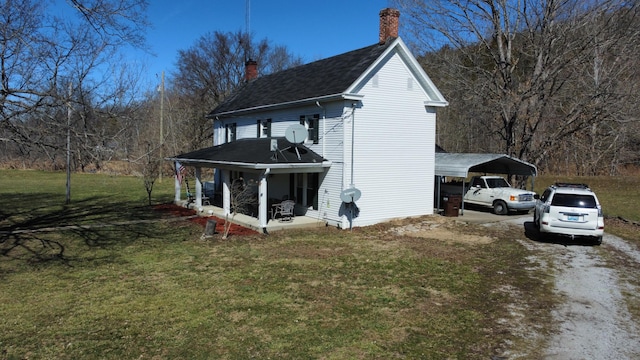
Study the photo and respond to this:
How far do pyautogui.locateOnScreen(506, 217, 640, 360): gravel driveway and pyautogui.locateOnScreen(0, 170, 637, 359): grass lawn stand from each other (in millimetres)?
430

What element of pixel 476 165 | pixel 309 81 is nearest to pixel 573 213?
pixel 476 165

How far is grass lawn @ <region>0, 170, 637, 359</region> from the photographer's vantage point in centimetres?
680

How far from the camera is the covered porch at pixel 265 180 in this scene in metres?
16.4

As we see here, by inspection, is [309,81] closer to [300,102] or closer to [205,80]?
[300,102]

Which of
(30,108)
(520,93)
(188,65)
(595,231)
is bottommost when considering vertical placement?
(595,231)

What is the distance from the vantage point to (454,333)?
7344mm

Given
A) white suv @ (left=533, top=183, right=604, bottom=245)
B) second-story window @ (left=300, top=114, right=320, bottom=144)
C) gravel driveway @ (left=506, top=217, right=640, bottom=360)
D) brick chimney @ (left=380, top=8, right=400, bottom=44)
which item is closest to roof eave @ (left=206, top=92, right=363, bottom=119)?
second-story window @ (left=300, top=114, right=320, bottom=144)

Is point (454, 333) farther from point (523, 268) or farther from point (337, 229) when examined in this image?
point (337, 229)

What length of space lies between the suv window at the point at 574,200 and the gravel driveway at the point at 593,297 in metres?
1.46

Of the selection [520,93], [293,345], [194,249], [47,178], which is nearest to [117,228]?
[194,249]

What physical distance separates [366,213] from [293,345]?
11.1 m

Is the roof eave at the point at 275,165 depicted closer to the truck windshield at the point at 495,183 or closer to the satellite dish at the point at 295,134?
the satellite dish at the point at 295,134

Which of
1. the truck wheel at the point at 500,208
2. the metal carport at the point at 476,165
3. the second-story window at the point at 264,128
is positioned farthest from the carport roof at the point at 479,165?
the second-story window at the point at 264,128

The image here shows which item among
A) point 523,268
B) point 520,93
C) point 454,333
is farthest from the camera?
point 520,93
